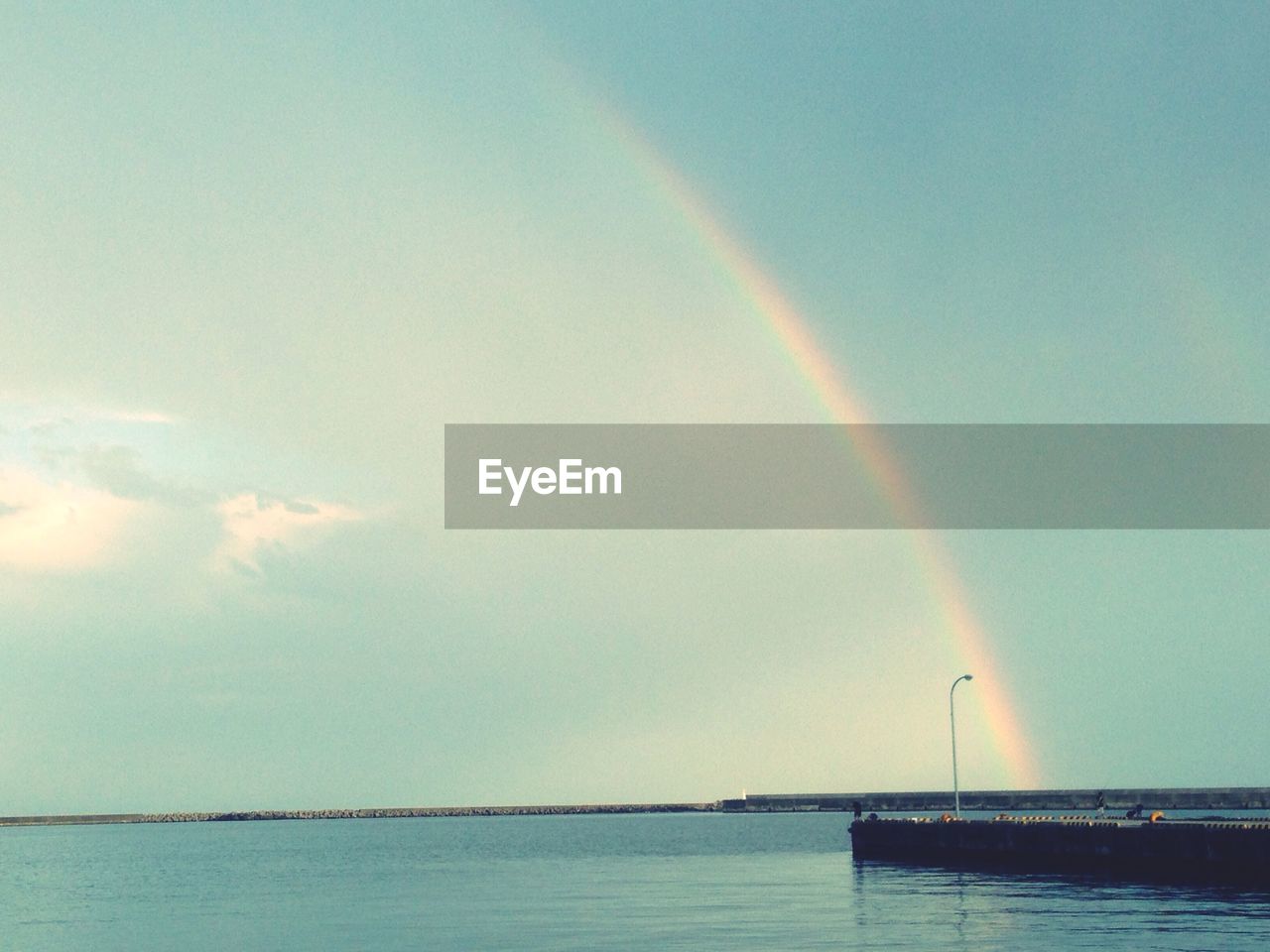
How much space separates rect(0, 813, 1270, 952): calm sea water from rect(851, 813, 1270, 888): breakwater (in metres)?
A: 4.32

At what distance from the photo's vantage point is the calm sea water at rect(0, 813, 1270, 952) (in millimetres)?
55375

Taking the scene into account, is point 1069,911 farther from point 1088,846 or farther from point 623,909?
point 1088,846

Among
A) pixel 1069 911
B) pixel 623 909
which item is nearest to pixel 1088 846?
pixel 1069 911

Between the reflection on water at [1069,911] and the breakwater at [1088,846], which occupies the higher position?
the breakwater at [1088,846]

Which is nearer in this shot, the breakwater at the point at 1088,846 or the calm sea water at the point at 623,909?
the calm sea water at the point at 623,909

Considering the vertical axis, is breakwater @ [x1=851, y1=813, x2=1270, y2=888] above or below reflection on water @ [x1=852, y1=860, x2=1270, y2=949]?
above

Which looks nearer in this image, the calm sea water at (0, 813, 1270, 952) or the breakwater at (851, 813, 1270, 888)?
the calm sea water at (0, 813, 1270, 952)

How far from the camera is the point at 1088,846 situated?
9231cm

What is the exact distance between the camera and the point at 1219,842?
7838 cm

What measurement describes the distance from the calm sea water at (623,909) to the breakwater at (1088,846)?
4323 mm

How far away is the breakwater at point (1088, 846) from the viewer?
253 ft

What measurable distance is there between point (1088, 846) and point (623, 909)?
123ft

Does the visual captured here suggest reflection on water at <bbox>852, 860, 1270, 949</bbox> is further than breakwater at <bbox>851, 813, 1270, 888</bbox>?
No

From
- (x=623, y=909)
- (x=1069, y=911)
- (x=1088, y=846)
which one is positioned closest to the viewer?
(x=1069, y=911)
